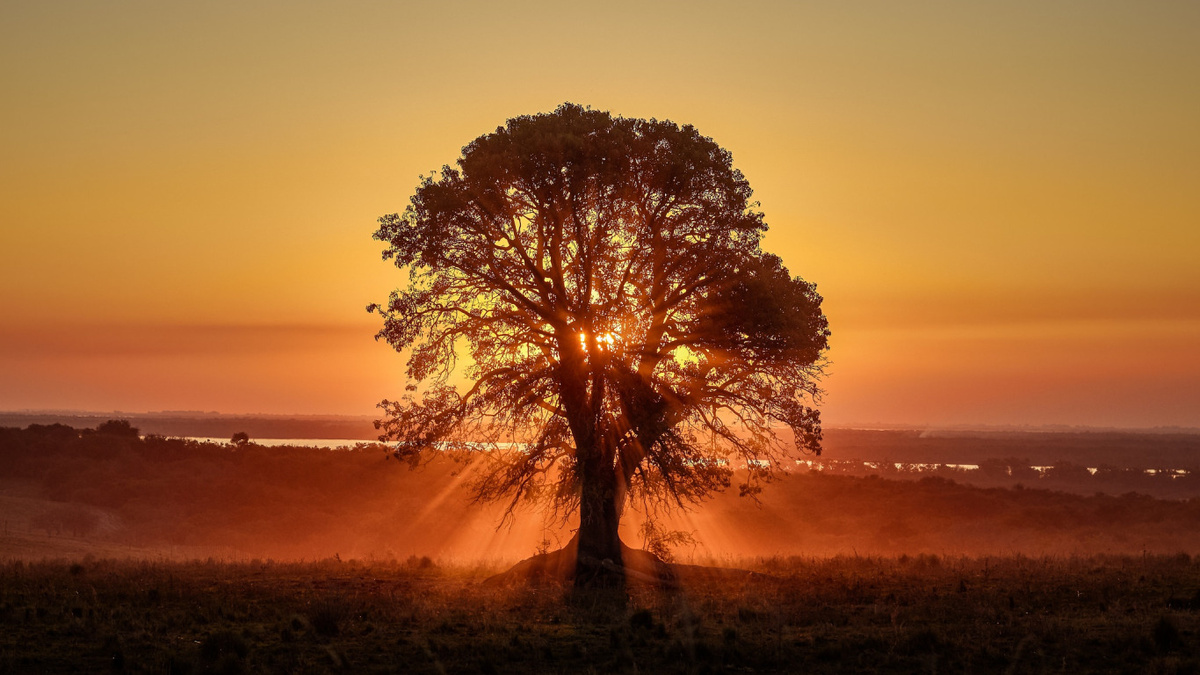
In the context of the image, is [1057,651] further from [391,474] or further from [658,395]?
[391,474]

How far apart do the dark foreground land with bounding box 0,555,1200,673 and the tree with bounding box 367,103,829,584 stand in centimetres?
335

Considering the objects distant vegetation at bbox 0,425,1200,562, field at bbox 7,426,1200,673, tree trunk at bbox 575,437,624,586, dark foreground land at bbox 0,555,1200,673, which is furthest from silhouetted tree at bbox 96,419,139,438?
tree trunk at bbox 575,437,624,586

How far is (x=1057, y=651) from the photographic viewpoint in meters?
15.9

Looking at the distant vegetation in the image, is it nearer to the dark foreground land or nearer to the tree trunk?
the tree trunk

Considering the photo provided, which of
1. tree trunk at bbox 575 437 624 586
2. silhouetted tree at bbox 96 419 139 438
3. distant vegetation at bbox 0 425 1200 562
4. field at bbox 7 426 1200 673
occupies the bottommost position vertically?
distant vegetation at bbox 0 425 1200 562

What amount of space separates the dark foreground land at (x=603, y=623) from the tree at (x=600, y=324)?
335 centimetres

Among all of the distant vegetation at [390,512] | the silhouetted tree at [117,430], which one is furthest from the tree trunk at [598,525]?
the silhouetted tree at [117,430]

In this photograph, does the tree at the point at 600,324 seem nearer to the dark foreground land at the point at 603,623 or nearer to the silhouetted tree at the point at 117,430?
the dark foreground land at the point at 603,623

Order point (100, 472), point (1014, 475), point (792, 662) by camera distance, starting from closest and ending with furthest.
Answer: point (792, 662), point (100, 472), point (1014, 475)

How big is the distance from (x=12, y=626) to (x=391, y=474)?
266 ft

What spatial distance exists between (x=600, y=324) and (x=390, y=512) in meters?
62.9

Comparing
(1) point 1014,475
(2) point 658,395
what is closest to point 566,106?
(2) point 658,395

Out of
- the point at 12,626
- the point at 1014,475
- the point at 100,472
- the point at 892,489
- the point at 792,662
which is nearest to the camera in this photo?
the point at 792,662

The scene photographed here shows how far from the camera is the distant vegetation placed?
67625 mm
